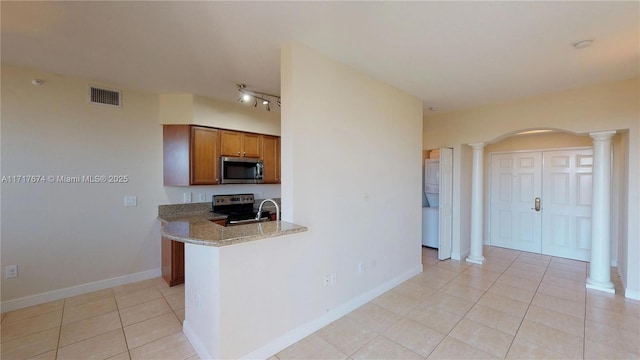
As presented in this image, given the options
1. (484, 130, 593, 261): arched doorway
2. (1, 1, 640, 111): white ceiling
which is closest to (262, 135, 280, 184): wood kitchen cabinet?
(1, 1, 640, 111): white ceiling

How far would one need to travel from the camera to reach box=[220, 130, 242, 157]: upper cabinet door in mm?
3971

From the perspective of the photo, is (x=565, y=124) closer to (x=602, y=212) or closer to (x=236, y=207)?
(x=602, y=212)

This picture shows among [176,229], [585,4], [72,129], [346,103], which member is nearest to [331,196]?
[346,103]

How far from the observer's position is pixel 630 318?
2668 millimetres

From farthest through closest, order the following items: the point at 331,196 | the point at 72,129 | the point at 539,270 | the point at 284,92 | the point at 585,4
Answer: the point at 539,270, the point at 72,129, the point at 331,196, the point at 284,92, the point at 585,4

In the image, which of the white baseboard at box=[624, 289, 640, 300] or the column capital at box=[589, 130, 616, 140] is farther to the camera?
the column capital at box=[589, 130, 616, 140]

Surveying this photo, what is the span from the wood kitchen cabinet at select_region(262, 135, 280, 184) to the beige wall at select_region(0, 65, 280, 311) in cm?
83

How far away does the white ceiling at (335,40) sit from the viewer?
6.09 feet

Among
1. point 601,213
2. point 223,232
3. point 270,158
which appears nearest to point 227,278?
point 223,232

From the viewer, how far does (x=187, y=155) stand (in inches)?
143

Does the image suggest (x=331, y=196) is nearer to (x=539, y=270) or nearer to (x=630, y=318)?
(x=630, y=318)

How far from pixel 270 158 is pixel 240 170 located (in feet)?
1.94

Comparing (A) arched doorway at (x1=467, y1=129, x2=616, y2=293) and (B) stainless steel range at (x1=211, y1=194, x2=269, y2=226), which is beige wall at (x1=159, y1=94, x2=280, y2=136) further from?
(A) arched doorway at (x1=467, y1=129, x2=616, y2=293)

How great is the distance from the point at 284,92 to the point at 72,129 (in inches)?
107
